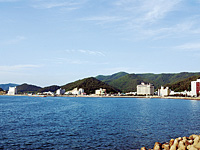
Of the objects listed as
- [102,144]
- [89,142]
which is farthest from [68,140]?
[102,144]

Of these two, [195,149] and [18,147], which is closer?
[195,149]

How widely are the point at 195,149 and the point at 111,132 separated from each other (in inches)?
735

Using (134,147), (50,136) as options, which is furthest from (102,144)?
(50,136)

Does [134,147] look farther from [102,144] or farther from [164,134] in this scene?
[164,134]

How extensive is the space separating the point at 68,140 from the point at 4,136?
1152 centimetres

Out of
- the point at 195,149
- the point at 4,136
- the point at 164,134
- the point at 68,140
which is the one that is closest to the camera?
the point at 195,149

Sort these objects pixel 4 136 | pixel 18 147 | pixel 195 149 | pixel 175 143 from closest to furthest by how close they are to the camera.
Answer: pixel 195 149 < pixel 175 143 < pixel 18 147 < pixel 4 136

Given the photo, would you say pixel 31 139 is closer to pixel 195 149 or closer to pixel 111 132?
pixel 111 132

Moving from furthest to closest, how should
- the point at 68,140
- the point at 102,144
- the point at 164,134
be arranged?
the point at 164,134 → the point at 68,140 → the point at 102,144

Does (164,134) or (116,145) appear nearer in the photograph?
(116,145)

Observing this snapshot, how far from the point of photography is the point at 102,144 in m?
31.2

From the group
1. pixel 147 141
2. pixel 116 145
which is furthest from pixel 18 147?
pixel 147 141

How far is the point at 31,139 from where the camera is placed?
33875mm

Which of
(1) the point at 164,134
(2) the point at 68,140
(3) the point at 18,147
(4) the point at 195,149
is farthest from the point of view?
(1) the point at 164,134
